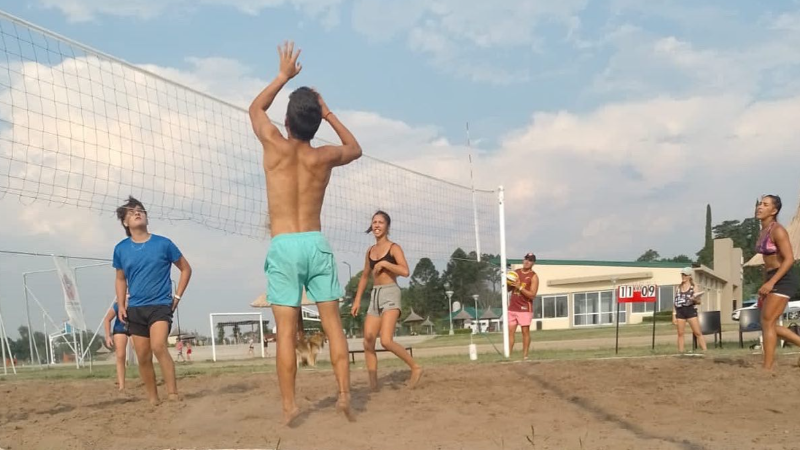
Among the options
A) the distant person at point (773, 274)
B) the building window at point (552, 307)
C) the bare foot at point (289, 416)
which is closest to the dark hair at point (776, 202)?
the distant person at point (773, 274)

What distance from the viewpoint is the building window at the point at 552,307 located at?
46.7 m

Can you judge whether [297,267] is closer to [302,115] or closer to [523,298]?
[302,115]

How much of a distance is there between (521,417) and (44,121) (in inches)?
178

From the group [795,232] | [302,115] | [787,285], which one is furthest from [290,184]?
[795,232]

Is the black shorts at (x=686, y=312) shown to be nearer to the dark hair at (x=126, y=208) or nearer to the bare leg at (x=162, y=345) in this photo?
the bare leg at (x=162, y=345)

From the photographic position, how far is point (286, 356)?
4.63 metres

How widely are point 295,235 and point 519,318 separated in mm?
6892

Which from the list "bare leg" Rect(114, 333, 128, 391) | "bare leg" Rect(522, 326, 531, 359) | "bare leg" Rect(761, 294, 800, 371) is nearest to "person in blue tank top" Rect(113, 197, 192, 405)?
"bare leg" Rect(114, 333, 128, 391)

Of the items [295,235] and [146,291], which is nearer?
[295,235]

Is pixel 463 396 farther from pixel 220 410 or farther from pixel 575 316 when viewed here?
pixel 575 316

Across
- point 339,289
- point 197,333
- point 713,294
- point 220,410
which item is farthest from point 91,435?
point 713,294

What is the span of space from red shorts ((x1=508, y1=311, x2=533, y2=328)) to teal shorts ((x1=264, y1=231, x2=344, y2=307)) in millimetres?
6517

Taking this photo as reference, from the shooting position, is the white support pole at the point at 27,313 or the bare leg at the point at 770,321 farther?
the white support pole at the point at 27,313

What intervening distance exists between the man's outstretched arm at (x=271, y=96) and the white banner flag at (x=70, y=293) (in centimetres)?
1227
